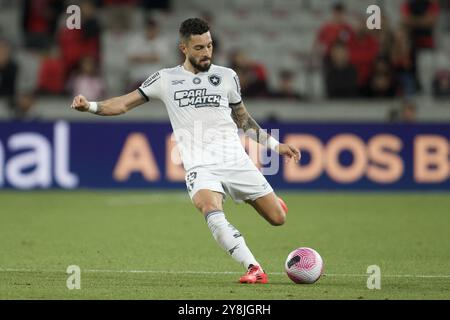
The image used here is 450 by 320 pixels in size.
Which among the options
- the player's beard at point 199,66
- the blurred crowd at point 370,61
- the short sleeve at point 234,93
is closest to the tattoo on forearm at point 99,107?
the player's beard at point 199,66

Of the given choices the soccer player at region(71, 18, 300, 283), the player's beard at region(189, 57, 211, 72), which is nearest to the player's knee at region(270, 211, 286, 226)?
the soccer player at region(71, 18, 300, 283)

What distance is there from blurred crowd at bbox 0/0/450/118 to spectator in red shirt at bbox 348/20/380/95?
18 millimetres

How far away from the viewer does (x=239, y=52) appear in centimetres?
1980

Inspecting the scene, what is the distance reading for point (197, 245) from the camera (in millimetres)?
12086

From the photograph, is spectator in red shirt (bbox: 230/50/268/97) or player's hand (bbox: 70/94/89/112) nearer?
player's hand (bbox: 70/94/89/112)

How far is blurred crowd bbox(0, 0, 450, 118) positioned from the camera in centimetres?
1983

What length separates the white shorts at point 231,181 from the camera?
9.09m

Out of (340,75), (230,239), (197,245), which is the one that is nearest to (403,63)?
(340,75)

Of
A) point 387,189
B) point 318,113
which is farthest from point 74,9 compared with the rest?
point 387,189

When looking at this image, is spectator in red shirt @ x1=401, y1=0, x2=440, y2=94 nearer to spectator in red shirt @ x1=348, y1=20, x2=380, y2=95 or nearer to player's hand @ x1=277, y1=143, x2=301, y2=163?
spectator in red shirt @ x1=348, y1=20, x2=380, y2=95

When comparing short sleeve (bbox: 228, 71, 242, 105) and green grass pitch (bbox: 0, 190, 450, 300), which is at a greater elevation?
short sleeve (bbox: 228, 71, 242, 105)

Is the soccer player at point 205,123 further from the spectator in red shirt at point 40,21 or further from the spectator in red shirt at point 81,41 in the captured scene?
the spectator in red shirt at point 40,21
